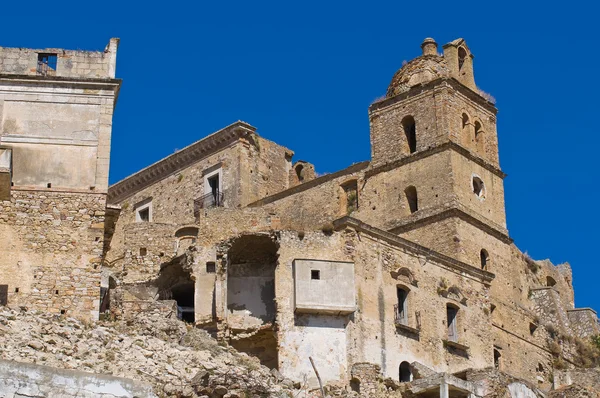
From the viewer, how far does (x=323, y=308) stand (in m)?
39.8

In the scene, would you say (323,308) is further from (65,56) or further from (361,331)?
(65,56)

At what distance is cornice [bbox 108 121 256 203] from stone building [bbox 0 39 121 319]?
1948 cm

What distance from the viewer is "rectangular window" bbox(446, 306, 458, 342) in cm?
4394

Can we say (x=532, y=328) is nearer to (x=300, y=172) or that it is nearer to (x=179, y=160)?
(x=300, y=172)

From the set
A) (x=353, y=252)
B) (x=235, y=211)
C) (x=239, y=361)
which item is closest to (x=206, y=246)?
(x=235, y=211)

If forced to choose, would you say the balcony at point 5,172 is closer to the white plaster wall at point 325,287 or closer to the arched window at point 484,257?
the white plaster wall at point 325,287

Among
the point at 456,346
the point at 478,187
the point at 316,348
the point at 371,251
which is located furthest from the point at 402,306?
the point at 478,187

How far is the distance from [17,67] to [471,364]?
17966 mm

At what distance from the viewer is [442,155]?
50.7 meters

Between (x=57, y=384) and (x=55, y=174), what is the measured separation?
12.8 metres

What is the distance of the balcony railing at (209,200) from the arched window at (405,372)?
15905mm

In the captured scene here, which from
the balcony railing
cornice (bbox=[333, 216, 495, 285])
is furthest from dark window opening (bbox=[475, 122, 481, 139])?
the balcony railing

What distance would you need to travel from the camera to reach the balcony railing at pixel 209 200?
55.1 m

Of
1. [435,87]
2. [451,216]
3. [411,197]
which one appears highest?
[435,87]
